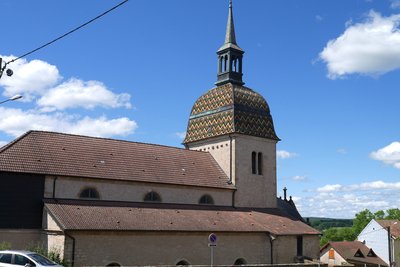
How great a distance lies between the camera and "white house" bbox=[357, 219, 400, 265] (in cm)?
7412

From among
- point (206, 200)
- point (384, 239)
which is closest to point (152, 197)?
point (206, 200)

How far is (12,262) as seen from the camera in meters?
18.6

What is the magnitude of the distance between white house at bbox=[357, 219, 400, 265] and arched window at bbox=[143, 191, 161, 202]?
51.9 m

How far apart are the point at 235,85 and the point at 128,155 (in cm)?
1141

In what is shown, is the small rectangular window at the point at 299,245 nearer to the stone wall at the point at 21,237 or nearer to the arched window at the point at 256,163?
the arched window at the point at 256,163

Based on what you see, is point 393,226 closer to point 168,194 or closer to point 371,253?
point 371,253

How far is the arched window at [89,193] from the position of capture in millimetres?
29281

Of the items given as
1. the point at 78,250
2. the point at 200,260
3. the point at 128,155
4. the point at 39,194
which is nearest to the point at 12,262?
the point at 78,250

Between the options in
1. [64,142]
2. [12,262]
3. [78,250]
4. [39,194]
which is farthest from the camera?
[64,142]

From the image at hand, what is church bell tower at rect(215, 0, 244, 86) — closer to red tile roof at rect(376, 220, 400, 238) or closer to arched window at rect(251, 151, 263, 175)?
arched window at rect(251, 151, 263, 175)

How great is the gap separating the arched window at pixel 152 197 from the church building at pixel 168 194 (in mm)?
65

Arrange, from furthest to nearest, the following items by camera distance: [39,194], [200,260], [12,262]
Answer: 1. [200,260]
2. [39,194]
3. [12,262]

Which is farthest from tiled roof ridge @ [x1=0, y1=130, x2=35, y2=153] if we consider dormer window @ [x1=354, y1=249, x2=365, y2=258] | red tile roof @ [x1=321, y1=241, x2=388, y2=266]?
dormer window @ [x1=354, y1=249, x2=365, y2=258]

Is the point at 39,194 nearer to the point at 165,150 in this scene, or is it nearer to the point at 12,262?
the point at 12,262
